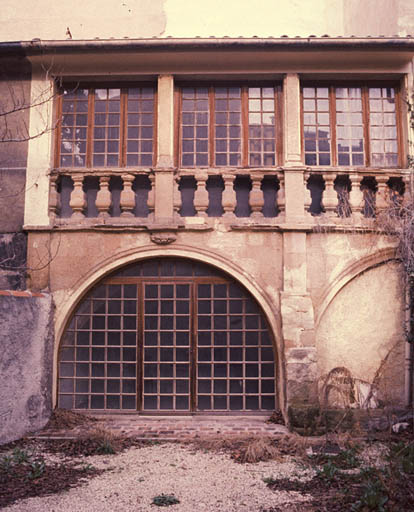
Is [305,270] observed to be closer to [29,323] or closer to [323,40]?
[323,40]

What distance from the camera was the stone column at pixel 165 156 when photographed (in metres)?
8.09

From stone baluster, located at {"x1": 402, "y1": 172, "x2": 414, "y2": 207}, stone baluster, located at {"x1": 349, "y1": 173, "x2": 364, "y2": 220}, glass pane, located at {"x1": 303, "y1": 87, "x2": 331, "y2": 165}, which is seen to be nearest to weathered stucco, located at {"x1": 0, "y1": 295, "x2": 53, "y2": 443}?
glass pane, located at {"x1": 303, "y1": 87, "x2": 331, "y2": 165}

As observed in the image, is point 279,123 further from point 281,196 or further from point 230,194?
point 230,194

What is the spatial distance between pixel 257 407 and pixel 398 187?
410cm

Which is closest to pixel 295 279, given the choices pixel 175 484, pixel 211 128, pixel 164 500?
pixel 211 128

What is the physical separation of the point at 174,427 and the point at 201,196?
11.4ft

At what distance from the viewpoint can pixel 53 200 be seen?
8211 millimetres

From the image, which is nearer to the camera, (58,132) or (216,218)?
(216,218)

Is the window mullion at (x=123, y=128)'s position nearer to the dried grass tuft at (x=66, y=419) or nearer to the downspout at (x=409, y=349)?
the dried grass tuft at (x=66, y=419)

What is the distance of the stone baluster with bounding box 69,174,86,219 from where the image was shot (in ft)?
26.9

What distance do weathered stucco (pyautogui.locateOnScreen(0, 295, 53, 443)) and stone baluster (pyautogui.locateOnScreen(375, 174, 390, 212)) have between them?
17.3ft

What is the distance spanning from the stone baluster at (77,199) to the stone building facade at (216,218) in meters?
0.03

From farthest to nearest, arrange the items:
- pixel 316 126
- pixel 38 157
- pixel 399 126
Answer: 1. pixel 316 126
2. pixel 399 126
3. pixel 38 157

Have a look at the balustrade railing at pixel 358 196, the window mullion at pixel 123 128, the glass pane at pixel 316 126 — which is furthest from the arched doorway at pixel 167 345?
the glass pane at pixel 316 126
